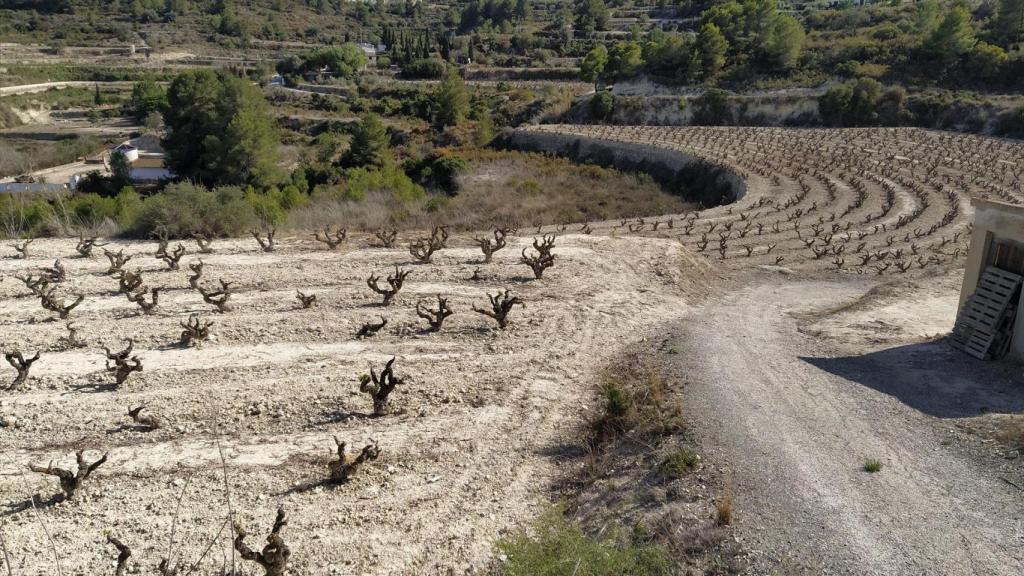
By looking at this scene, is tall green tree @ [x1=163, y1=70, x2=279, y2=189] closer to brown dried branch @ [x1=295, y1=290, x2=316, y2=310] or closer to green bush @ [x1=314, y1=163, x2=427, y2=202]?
green bush @ [x1=314, y1=163, x2=427, y2=202]

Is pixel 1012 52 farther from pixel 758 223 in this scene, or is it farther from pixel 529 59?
pixel 529 59

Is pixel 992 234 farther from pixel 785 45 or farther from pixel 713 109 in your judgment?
pixel 785 45

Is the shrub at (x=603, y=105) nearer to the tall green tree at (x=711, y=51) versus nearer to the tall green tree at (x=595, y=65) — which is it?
the tall green tree at (x=595, y=65)

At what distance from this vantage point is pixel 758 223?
2967cm

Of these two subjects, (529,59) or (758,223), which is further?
(529,59)

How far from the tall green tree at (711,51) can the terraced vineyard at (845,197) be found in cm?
2088

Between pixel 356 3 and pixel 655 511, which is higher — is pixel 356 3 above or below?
above

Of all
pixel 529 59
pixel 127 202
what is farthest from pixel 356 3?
pixel 127 202

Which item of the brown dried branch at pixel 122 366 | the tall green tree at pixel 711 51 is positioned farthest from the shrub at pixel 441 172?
the tall green tree at pixel 711 51

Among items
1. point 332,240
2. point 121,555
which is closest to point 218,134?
point 332,240

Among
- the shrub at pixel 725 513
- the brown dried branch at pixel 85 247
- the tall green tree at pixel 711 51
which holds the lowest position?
the brown dried branch at pixel 85 247

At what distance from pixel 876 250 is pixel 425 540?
76.7ft

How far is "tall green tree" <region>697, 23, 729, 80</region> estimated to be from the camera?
2881 inches

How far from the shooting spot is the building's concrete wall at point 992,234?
12859 mm
